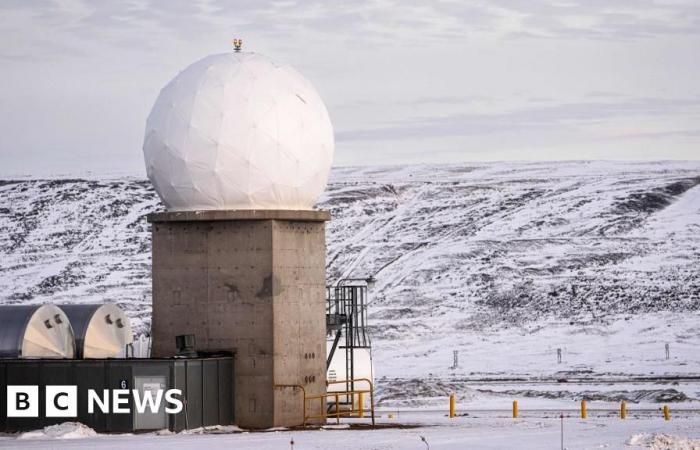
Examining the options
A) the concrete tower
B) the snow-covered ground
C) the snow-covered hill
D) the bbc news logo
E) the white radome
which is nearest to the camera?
the snow-covered ground

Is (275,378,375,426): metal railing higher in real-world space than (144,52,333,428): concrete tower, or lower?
lower

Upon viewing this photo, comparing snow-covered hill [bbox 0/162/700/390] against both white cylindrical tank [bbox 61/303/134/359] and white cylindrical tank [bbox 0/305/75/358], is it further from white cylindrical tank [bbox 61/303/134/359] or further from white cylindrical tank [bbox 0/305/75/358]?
white cylindrical tank [bbox 0/305/75/358]

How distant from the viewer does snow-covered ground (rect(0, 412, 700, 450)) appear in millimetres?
33281

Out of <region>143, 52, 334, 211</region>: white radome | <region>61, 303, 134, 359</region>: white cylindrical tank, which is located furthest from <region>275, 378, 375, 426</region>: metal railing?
<region>61, 303, 134, 359</region>: white cylindrical tank

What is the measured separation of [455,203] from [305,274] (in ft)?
Answer: 254

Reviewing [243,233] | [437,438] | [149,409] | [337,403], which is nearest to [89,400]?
[149,409]

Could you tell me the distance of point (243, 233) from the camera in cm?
3994

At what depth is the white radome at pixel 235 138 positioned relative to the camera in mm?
39969

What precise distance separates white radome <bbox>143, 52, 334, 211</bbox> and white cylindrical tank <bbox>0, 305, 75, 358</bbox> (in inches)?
182

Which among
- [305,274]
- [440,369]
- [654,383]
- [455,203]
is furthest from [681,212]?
[305,274]

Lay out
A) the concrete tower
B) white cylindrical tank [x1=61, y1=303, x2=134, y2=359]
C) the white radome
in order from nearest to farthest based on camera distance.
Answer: the concrete tower, the white radome, white cylindrical tank [x1=61, y1=303, x2=134, y2=359]

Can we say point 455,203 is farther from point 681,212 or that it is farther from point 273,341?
point 273,341

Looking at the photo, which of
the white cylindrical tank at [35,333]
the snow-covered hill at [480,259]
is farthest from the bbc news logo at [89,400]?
the snow-covered hill at [480,259]

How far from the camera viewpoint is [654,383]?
6138 centimetres
